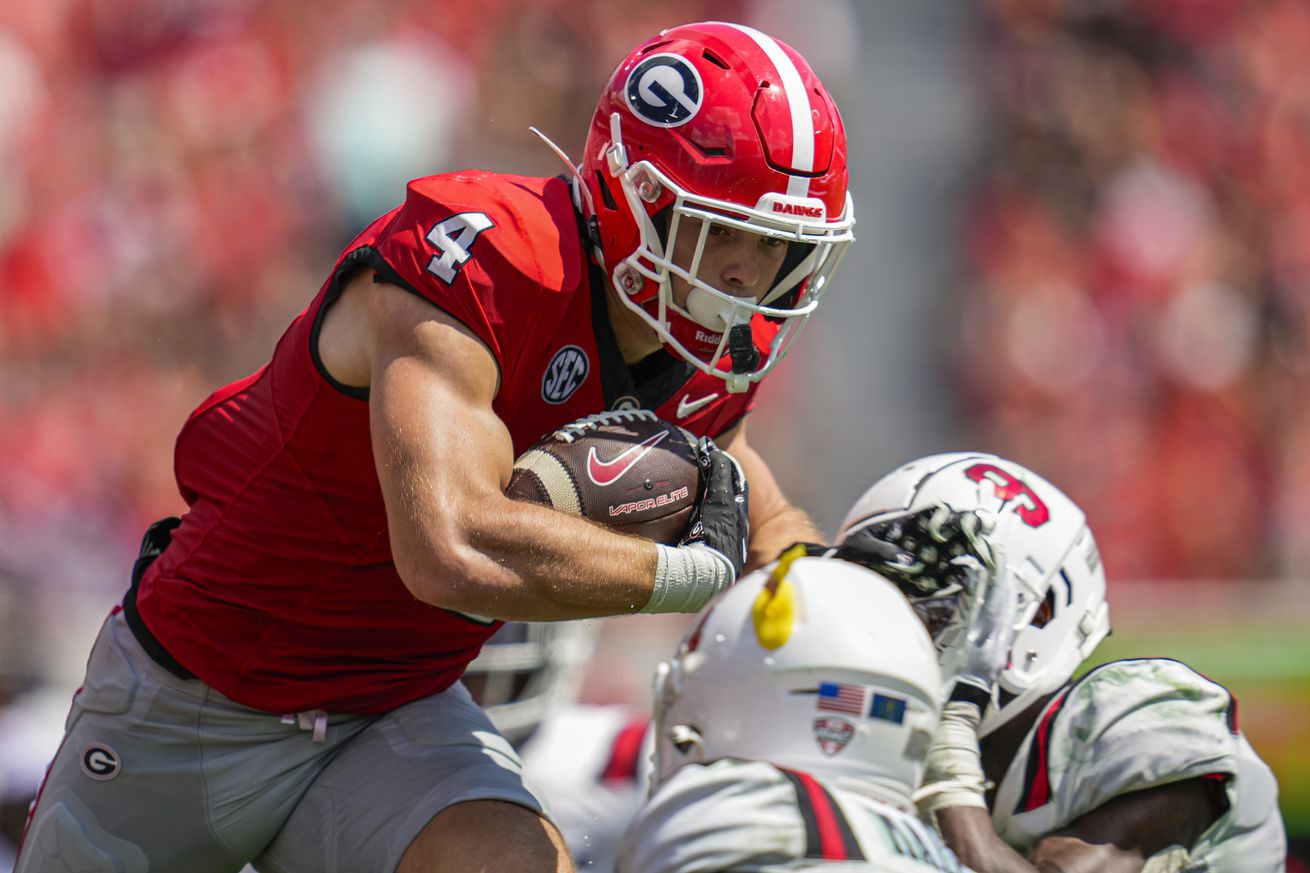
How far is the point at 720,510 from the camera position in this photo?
2979 millimetres

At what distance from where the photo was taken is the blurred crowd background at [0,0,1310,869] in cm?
818

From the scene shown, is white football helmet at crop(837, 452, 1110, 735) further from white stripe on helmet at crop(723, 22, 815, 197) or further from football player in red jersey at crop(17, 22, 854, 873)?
white stripe on helmet at crop(723, 22, 815, 197)

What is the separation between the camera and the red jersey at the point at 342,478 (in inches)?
119

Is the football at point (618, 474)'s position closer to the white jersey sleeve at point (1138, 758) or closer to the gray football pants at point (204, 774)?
the gray football pants at point (204, 774)

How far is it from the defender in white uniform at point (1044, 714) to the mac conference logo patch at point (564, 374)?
595 millimetres

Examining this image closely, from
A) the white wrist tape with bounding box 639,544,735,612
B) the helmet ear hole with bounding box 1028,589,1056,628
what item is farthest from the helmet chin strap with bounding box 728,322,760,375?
the helmet ear hole with bounding box 1028,589,1056,628

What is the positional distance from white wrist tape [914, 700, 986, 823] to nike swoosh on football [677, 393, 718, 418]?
2.78ft

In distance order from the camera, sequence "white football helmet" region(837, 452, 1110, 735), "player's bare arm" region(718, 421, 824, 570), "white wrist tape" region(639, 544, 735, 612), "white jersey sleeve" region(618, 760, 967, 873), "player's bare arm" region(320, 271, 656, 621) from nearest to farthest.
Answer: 1. "white jersey sleeve" region(618, 760, 967, 873)
2. "player's bare arm" region(320, 271, 656, 621)
3. "white wrist tape" region(639, 544, 735, 612)
4. "white football helmet" region(837, 452, 1110, 735)
5. "player's bare arm" region(718, 421, 824, 570)

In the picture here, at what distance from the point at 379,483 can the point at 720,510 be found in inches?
24.1

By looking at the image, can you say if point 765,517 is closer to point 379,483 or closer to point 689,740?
point 379,483

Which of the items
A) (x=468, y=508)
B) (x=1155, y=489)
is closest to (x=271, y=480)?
(x=468, y=508)

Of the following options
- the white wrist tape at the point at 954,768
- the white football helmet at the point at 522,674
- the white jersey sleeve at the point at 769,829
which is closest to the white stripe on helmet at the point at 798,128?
the white wrist tape at the point at 954,768

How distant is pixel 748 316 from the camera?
321 centimetres

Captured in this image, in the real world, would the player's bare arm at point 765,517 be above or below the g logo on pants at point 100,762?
→ above
